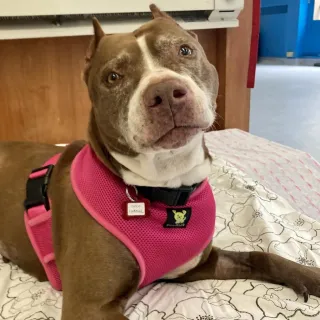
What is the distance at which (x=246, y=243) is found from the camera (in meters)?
1.72

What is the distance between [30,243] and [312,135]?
267cm

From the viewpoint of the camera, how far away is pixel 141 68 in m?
1.22

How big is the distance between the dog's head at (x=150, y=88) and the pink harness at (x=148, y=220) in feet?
0.37

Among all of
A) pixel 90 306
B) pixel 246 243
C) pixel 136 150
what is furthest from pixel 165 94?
pixel 246 243

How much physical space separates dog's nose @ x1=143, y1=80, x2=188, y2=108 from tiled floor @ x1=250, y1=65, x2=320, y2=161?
87.4 inches

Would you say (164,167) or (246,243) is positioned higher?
(164,167)

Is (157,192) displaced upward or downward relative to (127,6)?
downward

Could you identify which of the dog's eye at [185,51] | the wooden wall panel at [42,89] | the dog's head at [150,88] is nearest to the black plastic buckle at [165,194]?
the dog's head at [150,88]

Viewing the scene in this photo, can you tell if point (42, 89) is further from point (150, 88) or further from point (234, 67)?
point (150, 88)

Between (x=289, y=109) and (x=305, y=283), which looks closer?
A: (x=305, y=283)

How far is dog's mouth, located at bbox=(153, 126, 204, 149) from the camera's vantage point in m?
1.11

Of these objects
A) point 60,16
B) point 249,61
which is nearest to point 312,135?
point 249,61

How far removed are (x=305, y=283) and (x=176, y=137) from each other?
0.66 m

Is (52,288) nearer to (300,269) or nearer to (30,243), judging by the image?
(30,243)
